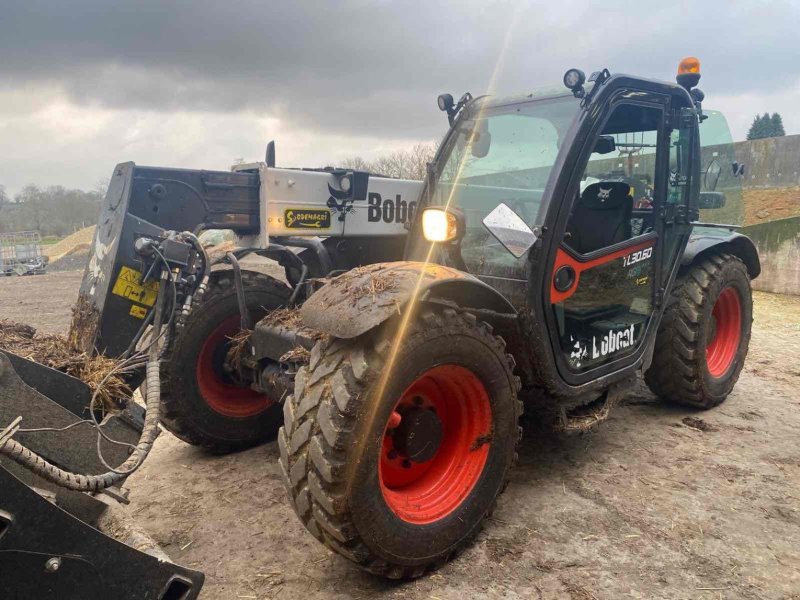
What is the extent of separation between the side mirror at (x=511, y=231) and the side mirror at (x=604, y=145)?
69 cm

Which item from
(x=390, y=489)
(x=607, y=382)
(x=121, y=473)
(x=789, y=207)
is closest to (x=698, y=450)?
(x=607, y=382)

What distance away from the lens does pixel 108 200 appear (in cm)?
330

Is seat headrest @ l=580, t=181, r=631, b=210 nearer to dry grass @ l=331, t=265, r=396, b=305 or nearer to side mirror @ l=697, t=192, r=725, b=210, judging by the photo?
side mirror @ l=697, t=192, r=725, b=210

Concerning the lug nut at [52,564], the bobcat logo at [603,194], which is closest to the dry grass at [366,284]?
the lug nut at [52,564]

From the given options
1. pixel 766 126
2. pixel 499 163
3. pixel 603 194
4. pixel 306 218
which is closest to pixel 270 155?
pixel 306 218

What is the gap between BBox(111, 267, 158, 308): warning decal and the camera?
10.00 ft

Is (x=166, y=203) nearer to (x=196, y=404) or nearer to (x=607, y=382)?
(x=196, y=404)

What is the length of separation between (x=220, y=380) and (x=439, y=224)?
187 cm

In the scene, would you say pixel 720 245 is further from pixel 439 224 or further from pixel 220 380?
pixel 220 380

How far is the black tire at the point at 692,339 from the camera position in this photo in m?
4.33

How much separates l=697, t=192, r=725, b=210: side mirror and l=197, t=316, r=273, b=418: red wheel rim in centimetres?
326

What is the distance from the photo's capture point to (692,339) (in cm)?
429

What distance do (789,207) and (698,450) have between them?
13.5m

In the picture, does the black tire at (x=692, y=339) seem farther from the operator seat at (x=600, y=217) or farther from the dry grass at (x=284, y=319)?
the dry grass at (x=284, y=319)
